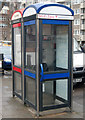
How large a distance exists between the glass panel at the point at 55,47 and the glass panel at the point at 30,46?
274mm

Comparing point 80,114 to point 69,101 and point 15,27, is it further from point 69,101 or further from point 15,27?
point 15,27

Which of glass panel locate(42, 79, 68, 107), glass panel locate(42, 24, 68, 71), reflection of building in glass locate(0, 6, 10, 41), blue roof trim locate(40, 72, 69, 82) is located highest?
reflection of building in glass locate(0, 6, 10, 41)

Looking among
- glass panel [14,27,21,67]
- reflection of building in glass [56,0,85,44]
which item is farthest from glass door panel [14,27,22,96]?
reflection of building in glass [56,0,85,44]

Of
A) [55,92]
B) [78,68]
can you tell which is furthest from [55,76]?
[78,68]

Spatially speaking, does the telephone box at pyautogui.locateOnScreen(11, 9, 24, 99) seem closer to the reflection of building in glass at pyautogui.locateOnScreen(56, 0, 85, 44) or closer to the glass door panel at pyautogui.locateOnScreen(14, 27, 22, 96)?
the glass door panel at pyautogui.locateOnScreen(14, 27, 22, 96)

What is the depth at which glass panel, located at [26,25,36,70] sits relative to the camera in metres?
5.64

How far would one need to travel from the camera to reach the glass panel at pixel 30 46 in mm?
5637

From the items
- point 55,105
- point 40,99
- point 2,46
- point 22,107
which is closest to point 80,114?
point 55,105

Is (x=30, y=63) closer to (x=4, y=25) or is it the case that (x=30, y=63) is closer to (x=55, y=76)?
(x=55, y=76)

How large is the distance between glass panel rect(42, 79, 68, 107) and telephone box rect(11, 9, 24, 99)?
94cm

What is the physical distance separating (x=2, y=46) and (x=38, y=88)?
10709 mm

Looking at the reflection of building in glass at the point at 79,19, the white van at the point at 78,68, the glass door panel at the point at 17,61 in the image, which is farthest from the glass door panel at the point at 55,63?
the reflection of building in glass at the point at 79,19

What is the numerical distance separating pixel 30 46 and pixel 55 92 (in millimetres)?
1476

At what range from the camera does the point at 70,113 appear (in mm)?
5727
